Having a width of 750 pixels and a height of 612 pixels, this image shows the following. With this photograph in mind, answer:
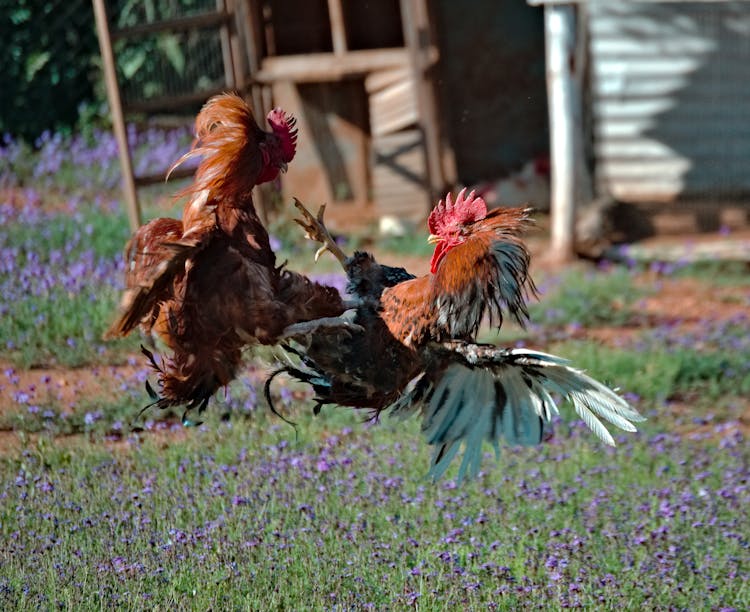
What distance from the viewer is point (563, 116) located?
993cm

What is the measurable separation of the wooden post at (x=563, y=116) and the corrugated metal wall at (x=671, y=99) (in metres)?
1.42

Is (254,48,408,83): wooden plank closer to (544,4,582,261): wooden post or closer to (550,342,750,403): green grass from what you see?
(544,4,582,261): wooden post

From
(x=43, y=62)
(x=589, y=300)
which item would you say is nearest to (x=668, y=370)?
(x=589, y=300)

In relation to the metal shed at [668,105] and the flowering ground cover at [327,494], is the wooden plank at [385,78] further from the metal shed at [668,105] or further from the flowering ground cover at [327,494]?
the flowering ground cover at [327,494]

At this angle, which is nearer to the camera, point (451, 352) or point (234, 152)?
point (234, 152)

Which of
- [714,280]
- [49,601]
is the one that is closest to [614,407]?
[49,601]

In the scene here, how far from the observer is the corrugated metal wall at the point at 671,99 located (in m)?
11.2

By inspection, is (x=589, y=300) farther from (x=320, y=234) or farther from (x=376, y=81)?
(x=320, y=234)

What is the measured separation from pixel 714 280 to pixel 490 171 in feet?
10.1

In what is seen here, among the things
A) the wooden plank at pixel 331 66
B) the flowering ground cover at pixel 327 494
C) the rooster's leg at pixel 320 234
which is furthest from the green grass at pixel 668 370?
the wooden plank at pixel 331 66

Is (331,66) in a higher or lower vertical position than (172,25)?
lower

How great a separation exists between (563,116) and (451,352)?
19.0 feet

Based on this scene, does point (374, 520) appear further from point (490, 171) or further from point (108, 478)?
point (490, 171)

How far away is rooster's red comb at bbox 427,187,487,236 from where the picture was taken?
15.9 ft
